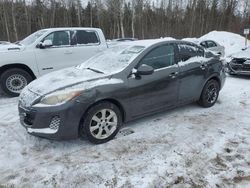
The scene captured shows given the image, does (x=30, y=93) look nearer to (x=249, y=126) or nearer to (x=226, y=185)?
(x=226, y=185)

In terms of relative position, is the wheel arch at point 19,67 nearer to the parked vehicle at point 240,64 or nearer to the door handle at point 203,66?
the door handle at point 203,66

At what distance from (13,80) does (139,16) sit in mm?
33030

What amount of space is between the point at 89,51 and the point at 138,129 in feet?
13.0

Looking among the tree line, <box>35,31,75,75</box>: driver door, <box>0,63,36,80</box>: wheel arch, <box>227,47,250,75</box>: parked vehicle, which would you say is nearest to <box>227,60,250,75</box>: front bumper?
<box>227,47,250,75</box>: parked vehicle

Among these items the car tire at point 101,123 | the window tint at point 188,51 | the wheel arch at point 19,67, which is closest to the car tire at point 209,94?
the window tint at point 188,51

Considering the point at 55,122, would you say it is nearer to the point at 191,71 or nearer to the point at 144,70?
the point at 144,70

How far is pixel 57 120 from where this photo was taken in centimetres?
352

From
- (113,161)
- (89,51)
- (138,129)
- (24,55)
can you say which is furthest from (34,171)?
(89,51)

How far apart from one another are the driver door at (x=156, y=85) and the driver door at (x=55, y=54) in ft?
11.7

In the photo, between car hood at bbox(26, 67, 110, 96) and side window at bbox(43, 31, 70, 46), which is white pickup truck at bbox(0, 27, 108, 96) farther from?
car hood at bbox(26, 67, 110, 96)

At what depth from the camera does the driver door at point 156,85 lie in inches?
164

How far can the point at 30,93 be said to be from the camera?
12.7 feet

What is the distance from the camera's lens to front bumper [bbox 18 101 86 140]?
349cm

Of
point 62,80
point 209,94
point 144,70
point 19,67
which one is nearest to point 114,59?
point 144,70
